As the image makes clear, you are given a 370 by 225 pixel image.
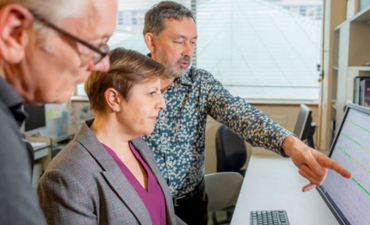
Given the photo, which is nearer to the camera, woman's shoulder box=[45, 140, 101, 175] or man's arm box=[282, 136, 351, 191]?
woman's shoulder box=[45, 140, 101, 175]

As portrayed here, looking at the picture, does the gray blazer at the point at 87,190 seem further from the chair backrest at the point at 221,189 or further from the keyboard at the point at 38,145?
the keyboard at the point at 38,145

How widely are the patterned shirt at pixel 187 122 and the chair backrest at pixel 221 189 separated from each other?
54 centimetres

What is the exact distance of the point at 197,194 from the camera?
1740mm

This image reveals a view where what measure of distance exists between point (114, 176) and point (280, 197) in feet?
3.26

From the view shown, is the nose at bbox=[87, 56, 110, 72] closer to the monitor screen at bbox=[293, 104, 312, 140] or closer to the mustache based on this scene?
the mustache

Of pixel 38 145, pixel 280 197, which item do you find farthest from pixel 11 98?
pixel 38 145

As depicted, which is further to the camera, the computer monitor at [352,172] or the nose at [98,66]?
the computer monitor at [352,172]

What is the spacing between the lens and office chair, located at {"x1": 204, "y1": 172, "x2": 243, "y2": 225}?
A: 2.24 metres

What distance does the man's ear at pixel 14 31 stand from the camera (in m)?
0.50

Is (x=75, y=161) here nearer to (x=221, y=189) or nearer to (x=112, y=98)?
(x=112, y=98)

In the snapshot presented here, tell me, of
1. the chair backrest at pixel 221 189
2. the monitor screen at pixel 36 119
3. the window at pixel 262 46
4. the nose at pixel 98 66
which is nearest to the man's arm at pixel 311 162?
the nose at pixel 98 66

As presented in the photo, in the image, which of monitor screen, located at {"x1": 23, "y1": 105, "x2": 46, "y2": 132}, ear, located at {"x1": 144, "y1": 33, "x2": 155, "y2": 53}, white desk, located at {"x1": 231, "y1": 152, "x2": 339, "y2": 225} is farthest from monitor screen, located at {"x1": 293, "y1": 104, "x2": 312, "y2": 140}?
monitor screen, located at {"x1": 23, "y1": 105, "x2": 46, "y2": 132}

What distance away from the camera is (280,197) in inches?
70.9

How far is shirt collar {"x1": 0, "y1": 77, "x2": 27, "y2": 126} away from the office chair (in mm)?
1787
